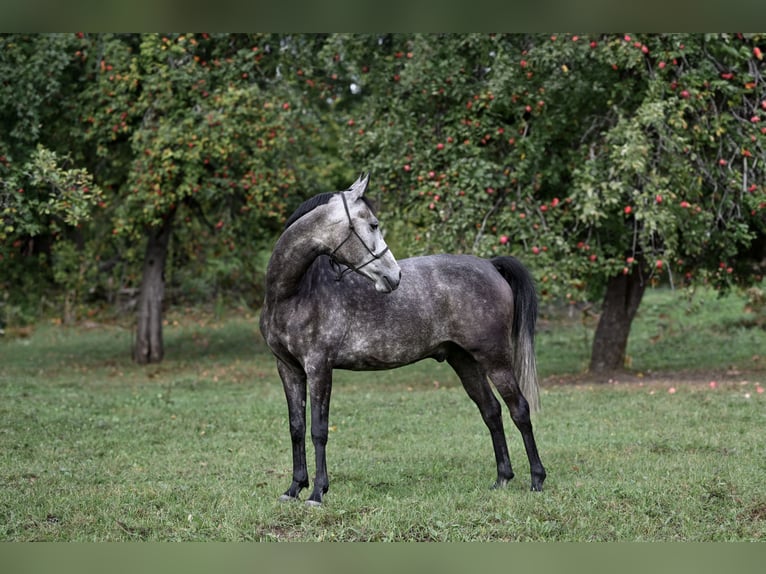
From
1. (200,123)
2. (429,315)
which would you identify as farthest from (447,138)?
(429,315)

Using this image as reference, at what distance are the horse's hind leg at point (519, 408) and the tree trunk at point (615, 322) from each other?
8.12 meters

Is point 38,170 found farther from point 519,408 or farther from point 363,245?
point 519,408

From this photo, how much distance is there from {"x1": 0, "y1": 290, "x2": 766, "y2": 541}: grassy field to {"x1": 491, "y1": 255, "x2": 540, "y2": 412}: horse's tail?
872 mm

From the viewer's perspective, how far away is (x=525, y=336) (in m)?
7.43

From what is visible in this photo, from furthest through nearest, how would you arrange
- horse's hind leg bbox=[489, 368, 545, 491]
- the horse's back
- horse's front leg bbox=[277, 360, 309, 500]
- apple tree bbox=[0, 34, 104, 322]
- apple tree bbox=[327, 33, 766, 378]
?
1. apple tree bbox=[0, 34, 104, 322]
2. apple tree bbox=[327, 33, 766, 378]
3. horse's hind leg bbox=[489, 368, 545, 491]
4. horse's front leg bbox=[277, 360, 309, 500]
5. the horse's back

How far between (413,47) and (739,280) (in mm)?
7280

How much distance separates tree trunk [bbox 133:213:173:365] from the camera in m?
18.2

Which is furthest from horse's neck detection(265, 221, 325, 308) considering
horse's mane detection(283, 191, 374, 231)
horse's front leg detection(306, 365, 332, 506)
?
horse's front leg detection(306, 365, 332, 506)

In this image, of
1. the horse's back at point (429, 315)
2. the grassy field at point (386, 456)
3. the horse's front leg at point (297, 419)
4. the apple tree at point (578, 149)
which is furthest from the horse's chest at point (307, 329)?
the apple tree at point (578, 149)

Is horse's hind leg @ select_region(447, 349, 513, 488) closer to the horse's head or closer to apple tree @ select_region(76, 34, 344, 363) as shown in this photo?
the horse's head

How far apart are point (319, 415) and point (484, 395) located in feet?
5.25

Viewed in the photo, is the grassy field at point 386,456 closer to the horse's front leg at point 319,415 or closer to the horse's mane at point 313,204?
the horse's front leg at point 319,415

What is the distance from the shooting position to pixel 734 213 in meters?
13.3

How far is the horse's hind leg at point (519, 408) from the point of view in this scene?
720 cm
